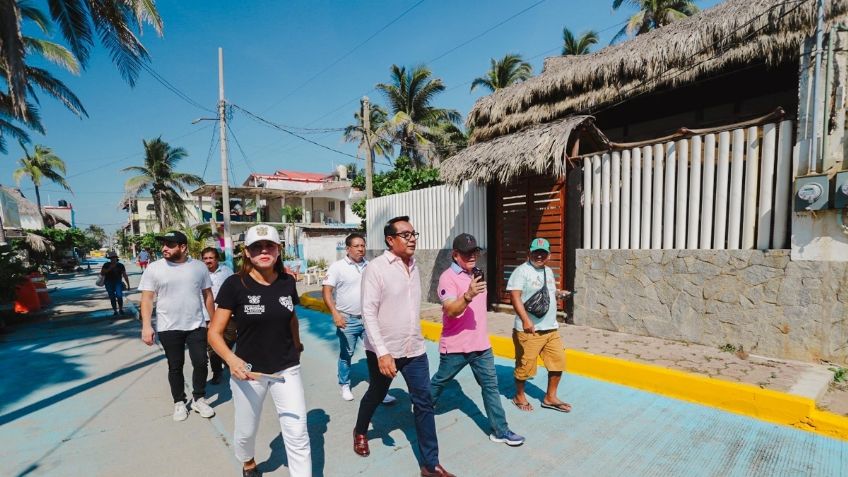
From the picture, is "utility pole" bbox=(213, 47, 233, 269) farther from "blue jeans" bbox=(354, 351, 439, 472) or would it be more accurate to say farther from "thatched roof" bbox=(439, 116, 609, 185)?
"blue jeans" bbox=(354, 351, 439, 472)

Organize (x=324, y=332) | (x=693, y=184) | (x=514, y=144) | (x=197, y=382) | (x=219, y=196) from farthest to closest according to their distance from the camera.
→ (x=219, y=196)
(x=324, y=332)
(x=514, y=144)
(x=693, y=184)
(x=197, y=382)

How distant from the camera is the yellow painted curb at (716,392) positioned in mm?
3011

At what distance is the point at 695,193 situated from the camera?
193 inches

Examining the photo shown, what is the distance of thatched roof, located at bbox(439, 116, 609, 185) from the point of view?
18.1 ft

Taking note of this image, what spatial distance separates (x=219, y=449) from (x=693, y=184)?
5918mm

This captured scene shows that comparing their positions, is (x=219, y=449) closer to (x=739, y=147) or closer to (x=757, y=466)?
(x=757, y=466)

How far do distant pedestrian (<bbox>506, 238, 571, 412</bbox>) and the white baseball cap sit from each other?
6.37ft

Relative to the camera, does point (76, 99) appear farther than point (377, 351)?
Yes

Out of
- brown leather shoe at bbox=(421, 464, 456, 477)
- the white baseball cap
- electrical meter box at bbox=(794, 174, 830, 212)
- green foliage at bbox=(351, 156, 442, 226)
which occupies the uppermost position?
green foliage at bbox=(351, 156, 442, 226)

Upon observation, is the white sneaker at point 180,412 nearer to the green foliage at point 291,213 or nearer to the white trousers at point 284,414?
the white trousers at point 284,414

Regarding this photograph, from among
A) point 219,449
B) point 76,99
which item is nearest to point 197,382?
point 219,449

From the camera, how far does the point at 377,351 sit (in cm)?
245

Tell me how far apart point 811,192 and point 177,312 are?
634 centimetres

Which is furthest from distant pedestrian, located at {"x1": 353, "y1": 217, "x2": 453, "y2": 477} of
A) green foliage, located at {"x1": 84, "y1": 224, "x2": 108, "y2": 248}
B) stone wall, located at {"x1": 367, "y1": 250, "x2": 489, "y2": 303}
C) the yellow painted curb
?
green foliage, located at {"x1": 84, "y1": 224, "x2": 108, "y2": 248}
